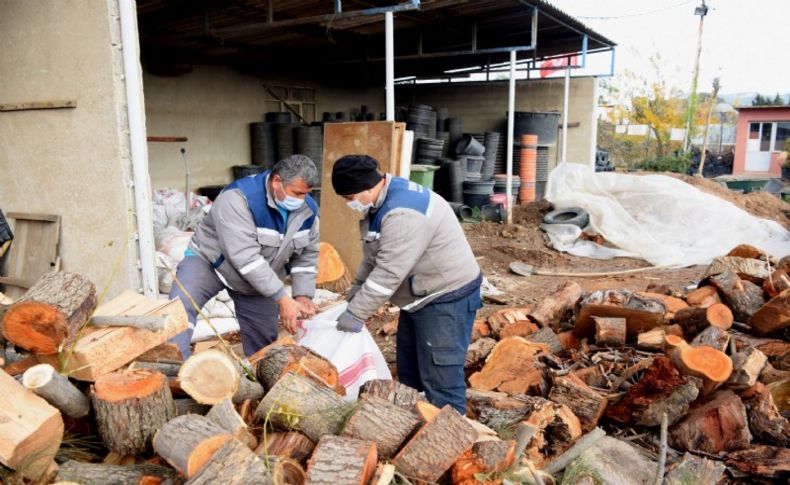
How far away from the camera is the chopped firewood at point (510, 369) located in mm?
3963

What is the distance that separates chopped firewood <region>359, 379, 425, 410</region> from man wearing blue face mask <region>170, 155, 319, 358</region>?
1.02 meters

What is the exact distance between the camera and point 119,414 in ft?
7.21

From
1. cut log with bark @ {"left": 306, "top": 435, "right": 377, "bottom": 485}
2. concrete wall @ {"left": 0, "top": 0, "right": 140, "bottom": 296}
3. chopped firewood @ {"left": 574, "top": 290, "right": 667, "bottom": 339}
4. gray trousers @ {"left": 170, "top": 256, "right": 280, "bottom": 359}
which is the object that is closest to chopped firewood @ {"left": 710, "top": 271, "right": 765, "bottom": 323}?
chopped firewood @ {"left": 574, "top": 290, "right": 667, "bottom": 339}

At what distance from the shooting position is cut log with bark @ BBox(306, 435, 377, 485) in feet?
6.60

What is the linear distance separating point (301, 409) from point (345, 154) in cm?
466

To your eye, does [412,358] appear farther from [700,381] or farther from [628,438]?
[700,381]

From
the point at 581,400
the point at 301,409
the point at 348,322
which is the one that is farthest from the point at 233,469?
the point at 581,400

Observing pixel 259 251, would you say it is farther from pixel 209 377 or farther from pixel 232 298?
pixel 209 377

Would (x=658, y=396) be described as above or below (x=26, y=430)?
below

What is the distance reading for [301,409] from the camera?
2410 millimetres

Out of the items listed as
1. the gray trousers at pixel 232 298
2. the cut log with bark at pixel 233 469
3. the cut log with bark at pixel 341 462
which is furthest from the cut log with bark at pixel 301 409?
the gray trousers at pixel 232 298

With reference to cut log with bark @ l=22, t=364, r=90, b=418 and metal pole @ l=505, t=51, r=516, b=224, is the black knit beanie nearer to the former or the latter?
cut log with bark @ l=22, t=364, r=90, b=418

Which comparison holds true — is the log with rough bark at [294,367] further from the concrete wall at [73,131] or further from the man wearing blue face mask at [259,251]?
the concrete wall at [73,131]

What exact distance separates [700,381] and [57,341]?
3.18 meters
